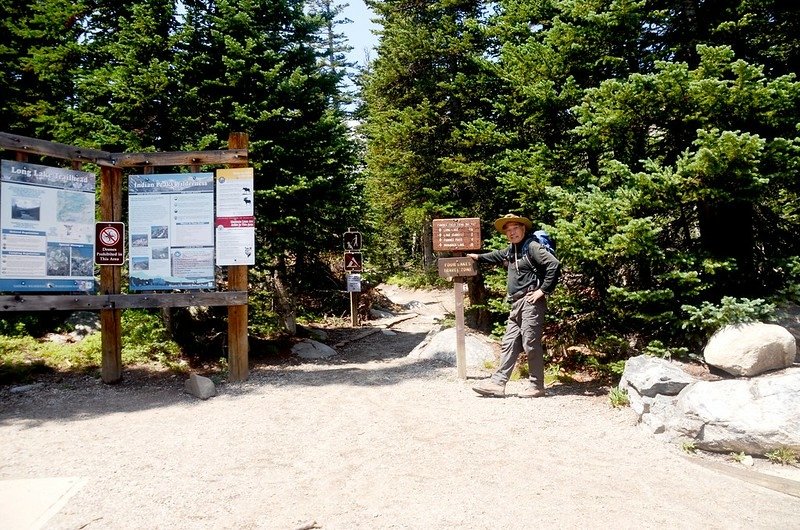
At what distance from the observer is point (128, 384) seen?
8.06 metres

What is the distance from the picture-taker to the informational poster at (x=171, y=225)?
8102 mm

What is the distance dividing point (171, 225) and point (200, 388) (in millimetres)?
2716

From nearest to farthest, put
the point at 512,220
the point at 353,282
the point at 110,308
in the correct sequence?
the point at 512,220 → the point at 110,308 → the point at 353,282

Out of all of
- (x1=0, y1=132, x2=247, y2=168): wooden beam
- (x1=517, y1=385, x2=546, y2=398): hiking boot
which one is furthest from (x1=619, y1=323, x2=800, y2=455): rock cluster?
(x1=0, y1=132, x2=247, y2=168): wooden beam

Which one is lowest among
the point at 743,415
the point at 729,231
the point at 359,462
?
the point at 359,462

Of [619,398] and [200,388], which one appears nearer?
[619,398]

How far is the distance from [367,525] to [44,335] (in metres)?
9.70

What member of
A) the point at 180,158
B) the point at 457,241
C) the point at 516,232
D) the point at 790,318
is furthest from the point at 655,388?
the point at 180,158

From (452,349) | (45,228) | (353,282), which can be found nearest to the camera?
(45,228)

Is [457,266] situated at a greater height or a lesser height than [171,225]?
lesser

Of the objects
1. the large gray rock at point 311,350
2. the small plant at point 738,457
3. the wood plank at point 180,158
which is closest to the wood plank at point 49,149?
the wood plank at point 180,158

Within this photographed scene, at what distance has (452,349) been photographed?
995cm

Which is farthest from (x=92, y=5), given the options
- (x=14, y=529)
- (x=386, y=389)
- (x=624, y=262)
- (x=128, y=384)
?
(x=624, y=262)

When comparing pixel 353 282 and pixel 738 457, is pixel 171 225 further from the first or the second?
pixel 738 457
